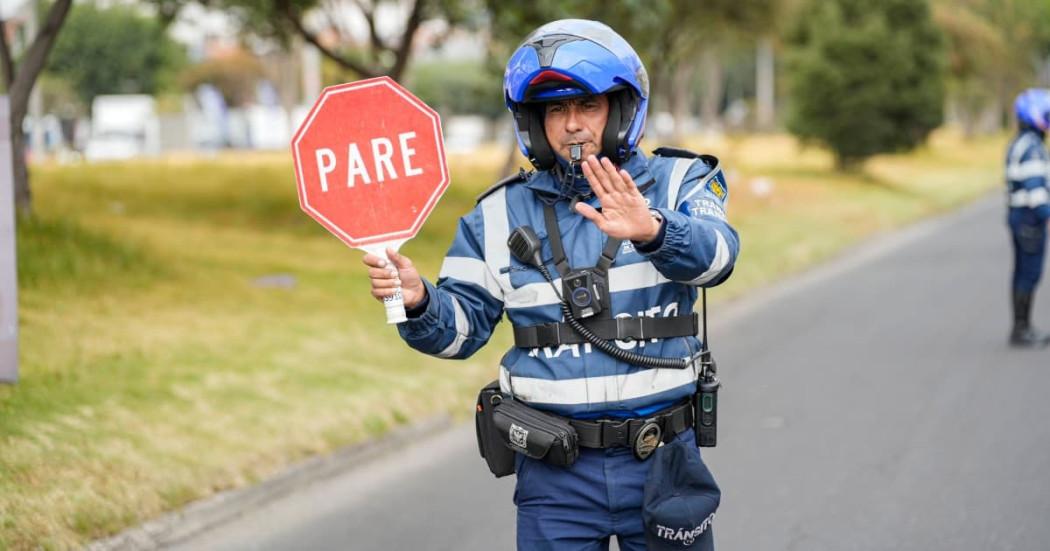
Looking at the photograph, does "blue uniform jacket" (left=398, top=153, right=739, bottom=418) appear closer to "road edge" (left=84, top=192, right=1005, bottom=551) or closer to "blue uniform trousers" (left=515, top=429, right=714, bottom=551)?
"blue uniform trousers" (left=515, top=429, right=714, bottom=551)

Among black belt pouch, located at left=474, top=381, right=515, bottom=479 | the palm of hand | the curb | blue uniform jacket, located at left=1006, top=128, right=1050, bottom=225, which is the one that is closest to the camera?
the palm of hand

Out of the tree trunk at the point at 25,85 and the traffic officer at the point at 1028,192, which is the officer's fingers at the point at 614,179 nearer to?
the traffic officer at the point at 1028,192

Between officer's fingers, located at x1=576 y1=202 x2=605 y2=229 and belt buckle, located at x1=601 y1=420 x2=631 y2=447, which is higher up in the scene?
officer's fingers, located at x1=576 y1=202 x2=605 y2=229

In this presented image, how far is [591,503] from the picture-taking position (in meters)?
3.39

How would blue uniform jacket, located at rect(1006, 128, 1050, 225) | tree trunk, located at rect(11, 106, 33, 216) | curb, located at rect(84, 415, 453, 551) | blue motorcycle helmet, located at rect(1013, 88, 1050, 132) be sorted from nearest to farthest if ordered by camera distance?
curb, located at rect(84, 415, 453, 551), blue motorcycle helmet, located at rect(1013, 88, 1050, 132), blue uniform jacket, located at rect(1006, 128, 1050, 225), tree trunk, located at rect(11, 106, 33, 216)

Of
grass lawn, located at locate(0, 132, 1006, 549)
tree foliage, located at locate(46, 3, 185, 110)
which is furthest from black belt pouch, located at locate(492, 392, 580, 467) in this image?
tree foliage, located at locate(46, 3, 185, 110)

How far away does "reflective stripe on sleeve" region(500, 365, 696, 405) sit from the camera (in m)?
3.34

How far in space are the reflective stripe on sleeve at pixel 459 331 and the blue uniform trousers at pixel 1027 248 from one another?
26.9 ft

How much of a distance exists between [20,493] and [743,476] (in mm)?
3574

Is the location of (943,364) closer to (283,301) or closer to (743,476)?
(743,476)

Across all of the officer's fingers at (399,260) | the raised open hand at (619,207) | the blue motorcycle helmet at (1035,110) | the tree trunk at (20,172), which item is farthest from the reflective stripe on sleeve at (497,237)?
the tree trunk at (20,172)

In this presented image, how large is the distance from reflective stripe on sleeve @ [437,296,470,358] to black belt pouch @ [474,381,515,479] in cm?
16

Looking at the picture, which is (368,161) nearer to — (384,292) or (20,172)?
(384,292)

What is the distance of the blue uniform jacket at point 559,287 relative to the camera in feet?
10.9
